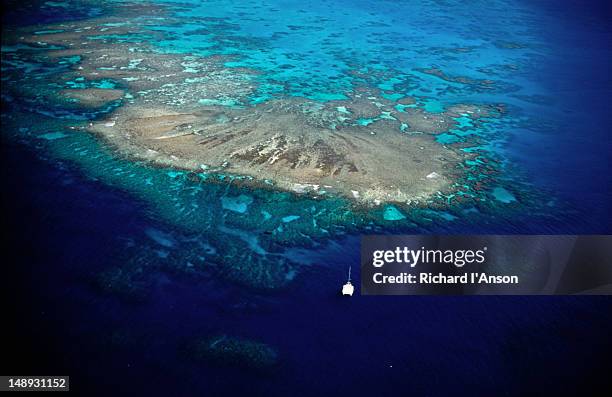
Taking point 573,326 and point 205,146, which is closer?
point 573,326

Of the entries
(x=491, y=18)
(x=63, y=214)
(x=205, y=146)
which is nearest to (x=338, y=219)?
(x=205, y=146)

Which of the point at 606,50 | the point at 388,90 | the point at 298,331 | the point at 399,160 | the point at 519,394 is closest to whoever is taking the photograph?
the point at 519,394

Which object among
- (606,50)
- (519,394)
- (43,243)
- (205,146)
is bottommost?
(519,394)

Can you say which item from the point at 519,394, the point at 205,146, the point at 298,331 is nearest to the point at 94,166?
the point at 205,146

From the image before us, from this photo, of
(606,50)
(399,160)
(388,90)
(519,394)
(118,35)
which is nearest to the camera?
(519,394)

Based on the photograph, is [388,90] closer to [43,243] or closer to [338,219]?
[338,219]

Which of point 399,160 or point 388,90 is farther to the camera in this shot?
point 388,90

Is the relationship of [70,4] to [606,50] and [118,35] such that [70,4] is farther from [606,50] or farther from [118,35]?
[606,50]

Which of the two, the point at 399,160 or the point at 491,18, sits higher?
the point at 491,18

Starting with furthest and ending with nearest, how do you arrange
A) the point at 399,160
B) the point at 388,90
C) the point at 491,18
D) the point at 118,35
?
the point at 491,18
the point at 118,35
the point at 388,90
the point at 399,160

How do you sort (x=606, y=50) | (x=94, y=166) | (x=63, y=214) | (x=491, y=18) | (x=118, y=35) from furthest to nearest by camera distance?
(x=491, y=18), (x=606, y=50), (x=118, y=35), (x=94, y=166), (x=63, y=214)
